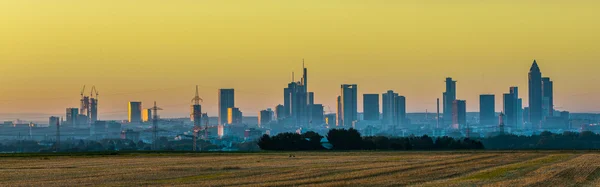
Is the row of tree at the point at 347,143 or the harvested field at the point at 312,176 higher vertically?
the row of tree at the point at 347,143

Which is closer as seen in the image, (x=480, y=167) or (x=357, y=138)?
(x=480, y=167)

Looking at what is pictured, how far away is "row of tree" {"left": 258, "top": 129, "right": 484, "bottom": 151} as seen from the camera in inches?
5586

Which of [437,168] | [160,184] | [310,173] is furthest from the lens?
[437,168]

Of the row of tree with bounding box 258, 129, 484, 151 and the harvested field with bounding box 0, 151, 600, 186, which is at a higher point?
the row of tree with bounding box 258, 129, 484, 151

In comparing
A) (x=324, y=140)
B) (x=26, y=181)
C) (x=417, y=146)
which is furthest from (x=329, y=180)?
(x=324, y=140)

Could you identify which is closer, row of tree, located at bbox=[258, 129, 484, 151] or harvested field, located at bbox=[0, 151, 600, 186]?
harvested field, located at bbox=[0, 151, 600, 186]

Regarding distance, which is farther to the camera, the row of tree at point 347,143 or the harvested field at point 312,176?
the row of tree at point 347,143

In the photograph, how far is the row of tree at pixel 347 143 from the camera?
141875 mm

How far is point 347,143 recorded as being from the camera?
148750 mm

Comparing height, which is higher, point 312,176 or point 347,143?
point 347,143

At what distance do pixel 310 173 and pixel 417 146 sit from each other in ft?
316

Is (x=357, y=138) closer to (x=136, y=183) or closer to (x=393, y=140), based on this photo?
(x=393, y=140)

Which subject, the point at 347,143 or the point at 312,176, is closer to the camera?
the point at 312,176

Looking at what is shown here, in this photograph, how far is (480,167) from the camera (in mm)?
59500
